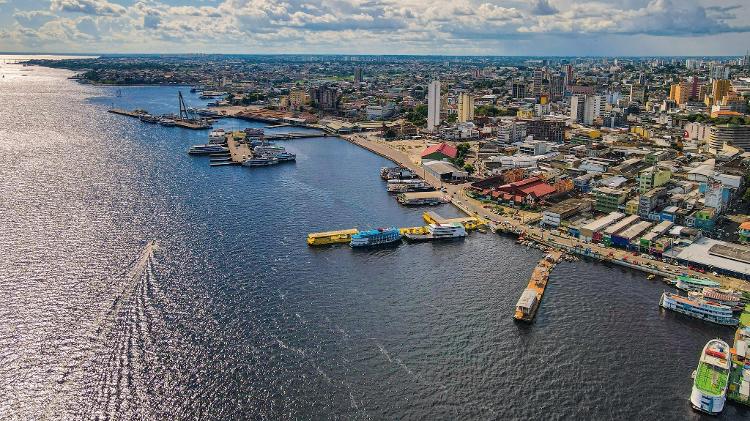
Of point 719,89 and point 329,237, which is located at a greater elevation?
point 719,89

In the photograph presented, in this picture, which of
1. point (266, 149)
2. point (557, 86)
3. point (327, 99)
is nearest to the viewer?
point (266, 149)

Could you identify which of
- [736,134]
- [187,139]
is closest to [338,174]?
[187,139]

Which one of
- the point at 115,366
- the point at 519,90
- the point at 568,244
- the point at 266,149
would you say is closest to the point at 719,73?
the point at 519,90

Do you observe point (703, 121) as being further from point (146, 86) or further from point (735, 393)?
point (146, 86)

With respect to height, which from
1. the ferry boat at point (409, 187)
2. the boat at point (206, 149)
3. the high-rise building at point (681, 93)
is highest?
the high-rise building at point (681, 93)

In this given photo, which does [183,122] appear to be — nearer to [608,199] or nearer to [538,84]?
[608,199]

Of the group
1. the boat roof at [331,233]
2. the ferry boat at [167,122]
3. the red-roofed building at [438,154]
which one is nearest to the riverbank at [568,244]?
the red-roofed building at [438,154]

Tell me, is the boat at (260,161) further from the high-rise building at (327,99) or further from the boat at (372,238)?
the high-rise building at (327,99)
